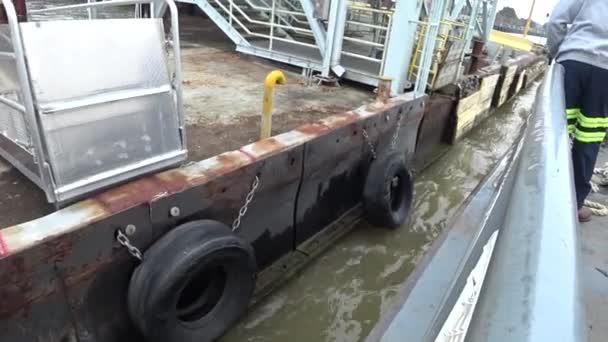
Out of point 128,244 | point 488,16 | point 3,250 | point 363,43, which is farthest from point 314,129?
point 488,16

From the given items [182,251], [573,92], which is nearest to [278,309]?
[182,251]

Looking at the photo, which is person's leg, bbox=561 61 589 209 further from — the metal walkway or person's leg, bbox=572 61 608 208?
the metal walkway

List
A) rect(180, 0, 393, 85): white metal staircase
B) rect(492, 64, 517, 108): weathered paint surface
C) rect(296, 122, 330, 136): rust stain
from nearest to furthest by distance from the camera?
rect(296, 122, 330, 136): rust stain, rect(180, 0, 393, 85): white metal staircase, rect(492, 64, 517, 108): weathered paint surface

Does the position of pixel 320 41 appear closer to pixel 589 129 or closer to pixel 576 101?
pixel 576 101

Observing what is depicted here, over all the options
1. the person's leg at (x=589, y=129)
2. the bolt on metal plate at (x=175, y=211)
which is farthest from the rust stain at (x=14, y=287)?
the person's leg at (x=589, y=129)

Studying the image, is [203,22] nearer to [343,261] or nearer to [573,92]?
[343,261]

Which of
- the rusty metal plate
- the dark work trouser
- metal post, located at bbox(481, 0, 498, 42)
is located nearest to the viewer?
the dark work trouser

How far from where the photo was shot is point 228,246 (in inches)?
100

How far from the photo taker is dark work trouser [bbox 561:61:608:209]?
2.89m

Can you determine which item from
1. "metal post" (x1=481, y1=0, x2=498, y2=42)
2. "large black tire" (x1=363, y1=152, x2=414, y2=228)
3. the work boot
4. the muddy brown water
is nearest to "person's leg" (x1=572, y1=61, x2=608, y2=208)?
the work boot

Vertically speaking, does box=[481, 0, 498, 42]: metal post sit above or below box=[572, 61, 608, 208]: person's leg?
above

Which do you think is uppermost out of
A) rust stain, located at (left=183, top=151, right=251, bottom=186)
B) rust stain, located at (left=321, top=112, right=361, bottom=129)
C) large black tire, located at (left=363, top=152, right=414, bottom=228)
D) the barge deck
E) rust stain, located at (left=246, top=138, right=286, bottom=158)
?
rust stain, located at (left=321, top=112, right=361, bottom=129)

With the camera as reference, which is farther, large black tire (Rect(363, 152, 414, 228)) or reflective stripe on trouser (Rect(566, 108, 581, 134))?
large black tire (Rect(363, 152, 414, 228))

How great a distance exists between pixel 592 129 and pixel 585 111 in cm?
13
